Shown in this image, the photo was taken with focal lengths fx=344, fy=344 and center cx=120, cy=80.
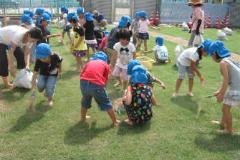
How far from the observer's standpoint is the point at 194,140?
16.3 feet

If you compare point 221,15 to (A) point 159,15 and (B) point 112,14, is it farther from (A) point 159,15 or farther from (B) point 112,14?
(B) point 112,14

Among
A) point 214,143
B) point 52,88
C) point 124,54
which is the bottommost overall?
point 214,143

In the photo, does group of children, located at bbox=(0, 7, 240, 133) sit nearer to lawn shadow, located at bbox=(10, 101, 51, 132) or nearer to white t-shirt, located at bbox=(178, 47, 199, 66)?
white t-shirt, located at bbox=(178, 47, 199, 66)

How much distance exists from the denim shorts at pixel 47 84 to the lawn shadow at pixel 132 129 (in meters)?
1.57

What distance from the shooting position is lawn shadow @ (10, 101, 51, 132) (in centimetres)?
531

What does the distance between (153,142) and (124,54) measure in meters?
2.36

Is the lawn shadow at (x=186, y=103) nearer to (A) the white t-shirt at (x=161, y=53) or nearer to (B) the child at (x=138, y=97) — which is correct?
(B) the child at (x=138, y=97)

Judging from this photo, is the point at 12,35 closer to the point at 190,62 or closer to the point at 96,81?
the point at 96,81

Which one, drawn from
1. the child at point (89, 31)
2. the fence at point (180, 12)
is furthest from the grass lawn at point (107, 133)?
the fence at point (180, 12)

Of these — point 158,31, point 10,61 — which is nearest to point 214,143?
point 10,61

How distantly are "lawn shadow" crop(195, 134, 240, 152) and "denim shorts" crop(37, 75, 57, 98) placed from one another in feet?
8.95

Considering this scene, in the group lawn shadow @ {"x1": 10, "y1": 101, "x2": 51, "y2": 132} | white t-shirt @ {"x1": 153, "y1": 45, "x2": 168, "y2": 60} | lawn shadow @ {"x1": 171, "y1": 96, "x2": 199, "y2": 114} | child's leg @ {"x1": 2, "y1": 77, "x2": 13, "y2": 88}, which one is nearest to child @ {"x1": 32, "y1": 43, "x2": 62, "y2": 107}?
lawn shadow @ {"x1": 10, "y1": 101, "x2": 51, "y2": 132}

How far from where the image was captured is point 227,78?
187 inches

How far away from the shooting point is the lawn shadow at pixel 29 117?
531 centimetres
